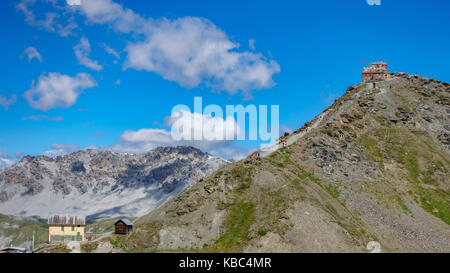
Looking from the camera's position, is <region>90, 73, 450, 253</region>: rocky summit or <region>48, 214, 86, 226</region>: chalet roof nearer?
<region>90, 73, 450, 253</region>: rocky summit

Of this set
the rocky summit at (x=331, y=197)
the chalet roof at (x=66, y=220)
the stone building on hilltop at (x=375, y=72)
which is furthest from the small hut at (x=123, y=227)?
the stone building on hilltop at (x=375, y=72)

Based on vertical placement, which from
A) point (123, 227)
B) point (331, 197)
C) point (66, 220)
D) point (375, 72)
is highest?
point (375, 72)

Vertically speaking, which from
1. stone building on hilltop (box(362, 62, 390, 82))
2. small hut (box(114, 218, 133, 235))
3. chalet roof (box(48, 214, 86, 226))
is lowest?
small hut (box(114, 218, 133, 235))

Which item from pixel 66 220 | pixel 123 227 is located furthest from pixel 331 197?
pixel 66 220

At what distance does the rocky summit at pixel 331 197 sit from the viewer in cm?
7444

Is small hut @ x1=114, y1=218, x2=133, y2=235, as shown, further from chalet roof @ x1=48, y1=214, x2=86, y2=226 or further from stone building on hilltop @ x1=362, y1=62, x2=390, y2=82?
stone building on hilltop @ x1=362, y1=62, x2=390, y2=82

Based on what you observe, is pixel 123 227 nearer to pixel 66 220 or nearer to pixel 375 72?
pixel 66 220

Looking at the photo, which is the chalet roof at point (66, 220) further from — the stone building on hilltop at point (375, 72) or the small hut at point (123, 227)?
the stone building on hilltop at point (375, 72)

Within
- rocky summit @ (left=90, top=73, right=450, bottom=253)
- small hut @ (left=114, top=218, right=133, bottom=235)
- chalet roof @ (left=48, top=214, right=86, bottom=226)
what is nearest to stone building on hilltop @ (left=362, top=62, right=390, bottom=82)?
rocky summit @ (left=90, top=73, right=450, bottom=253)

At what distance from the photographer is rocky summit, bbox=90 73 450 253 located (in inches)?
2931

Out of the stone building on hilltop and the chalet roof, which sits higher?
the stone building on hilltop

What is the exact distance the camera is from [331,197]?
87.5 m

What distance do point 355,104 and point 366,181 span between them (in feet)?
117
